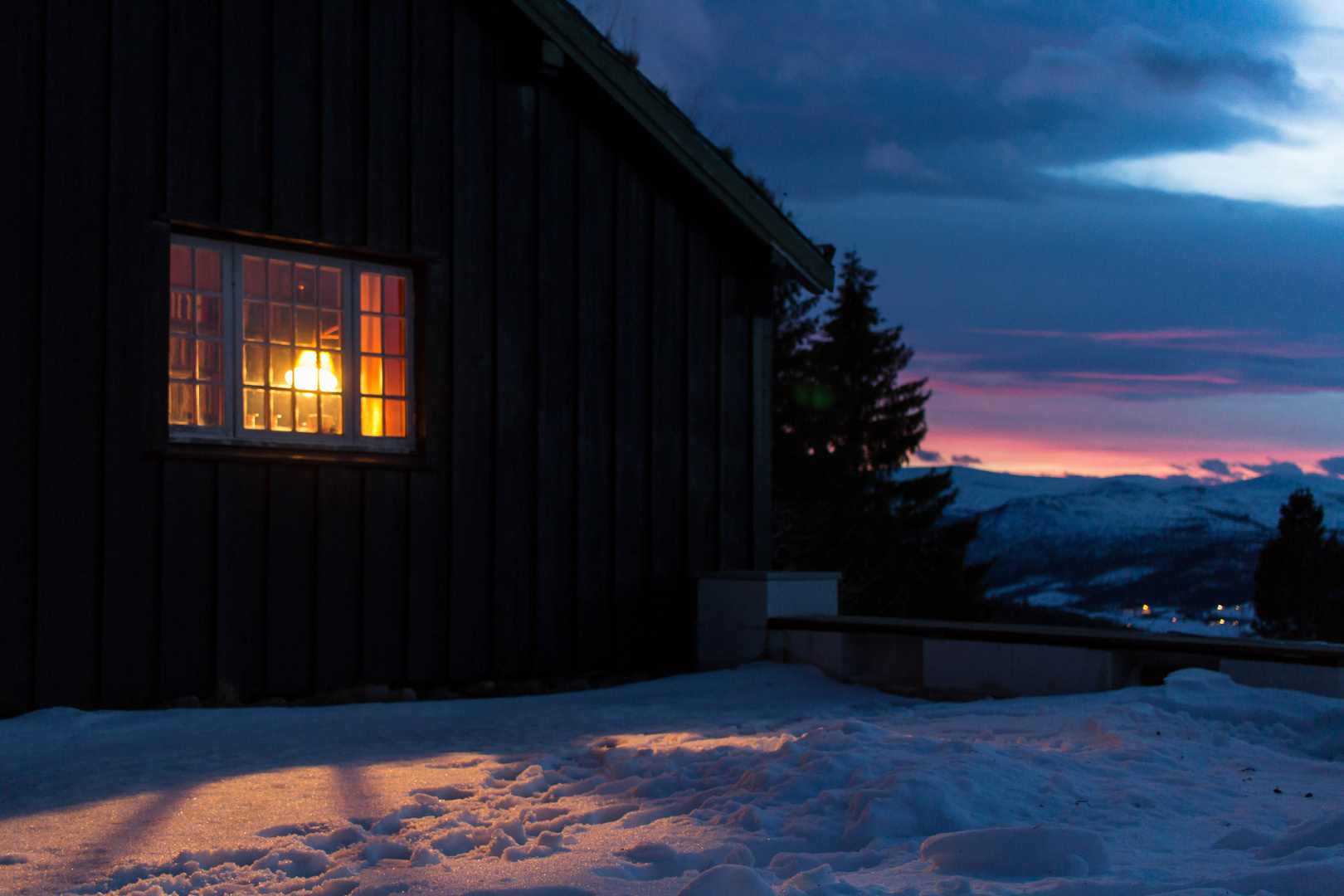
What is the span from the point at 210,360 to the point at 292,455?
0.71 meters

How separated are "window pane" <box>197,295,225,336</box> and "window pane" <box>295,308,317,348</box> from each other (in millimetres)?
420

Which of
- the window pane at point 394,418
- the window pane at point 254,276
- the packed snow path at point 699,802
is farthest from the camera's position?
the window pane at point 394,418

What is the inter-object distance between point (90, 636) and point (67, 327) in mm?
1607

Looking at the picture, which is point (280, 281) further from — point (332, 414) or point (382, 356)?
point (332, 414)

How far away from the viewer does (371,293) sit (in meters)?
6.56

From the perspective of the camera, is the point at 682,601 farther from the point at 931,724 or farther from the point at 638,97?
the point at 638,97

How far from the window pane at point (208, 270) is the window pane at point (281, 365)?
0.47 m

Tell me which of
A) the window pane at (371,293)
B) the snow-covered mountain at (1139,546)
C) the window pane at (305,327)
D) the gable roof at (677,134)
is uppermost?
the gable roof at (677,134)

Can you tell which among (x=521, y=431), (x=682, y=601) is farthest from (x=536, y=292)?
(x=682, y=601)

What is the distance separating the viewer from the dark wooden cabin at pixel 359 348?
5.46 m

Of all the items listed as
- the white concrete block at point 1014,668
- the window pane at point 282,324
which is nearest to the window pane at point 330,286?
the window pane at point 282,324

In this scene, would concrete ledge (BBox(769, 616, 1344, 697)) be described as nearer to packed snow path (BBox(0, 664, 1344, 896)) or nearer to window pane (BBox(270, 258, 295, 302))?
packed snow path (BBox(0, 664, 1344, 896))

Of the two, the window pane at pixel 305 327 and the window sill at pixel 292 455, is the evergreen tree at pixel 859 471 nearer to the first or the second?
the window sill at pixel 292 455

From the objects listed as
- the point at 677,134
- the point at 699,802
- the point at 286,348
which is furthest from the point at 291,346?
the point at 699,802
